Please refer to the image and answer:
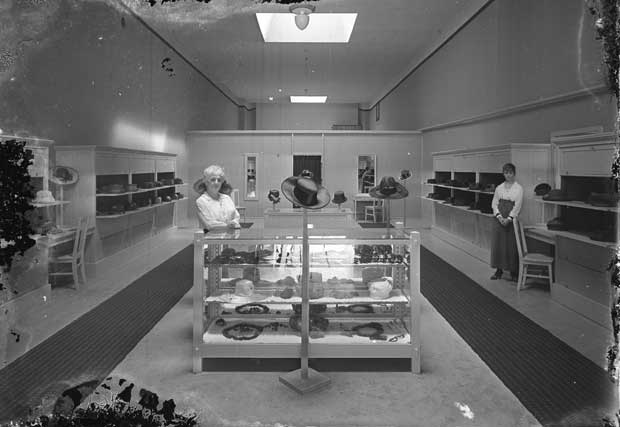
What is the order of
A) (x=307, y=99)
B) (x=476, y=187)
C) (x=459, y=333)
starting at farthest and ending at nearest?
(x=459, y=333) < (x=476, y=187) < (x=307, y=99)

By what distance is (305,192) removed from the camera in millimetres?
2578

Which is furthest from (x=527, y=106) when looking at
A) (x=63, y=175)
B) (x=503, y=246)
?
(x=63, y=175)

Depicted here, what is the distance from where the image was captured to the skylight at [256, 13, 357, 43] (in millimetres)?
2773

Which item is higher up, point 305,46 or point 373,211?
point 305,46

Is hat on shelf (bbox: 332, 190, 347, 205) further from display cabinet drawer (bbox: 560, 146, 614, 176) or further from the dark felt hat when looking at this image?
display cabinet drawer (bbox: 560, 146, 614, 176)

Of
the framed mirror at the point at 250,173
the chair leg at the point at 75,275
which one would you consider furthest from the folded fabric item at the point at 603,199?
the chair leg at the point at 75,275

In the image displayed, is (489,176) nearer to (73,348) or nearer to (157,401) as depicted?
(157,401)

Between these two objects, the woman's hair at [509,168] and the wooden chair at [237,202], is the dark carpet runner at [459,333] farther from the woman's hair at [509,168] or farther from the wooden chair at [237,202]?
the woman's hair at [509,168]

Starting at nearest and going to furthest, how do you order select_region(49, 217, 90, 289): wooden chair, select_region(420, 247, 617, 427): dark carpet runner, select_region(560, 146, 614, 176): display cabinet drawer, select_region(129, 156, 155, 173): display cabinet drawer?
select_region(420, 247, 617, 427): dark carpet runner, select_region(560, 146, 614, 176): display cabinet drawer, select_region(49, 217, 90, 289): wooden chair, select_region(129, 156, 155, 173): display cabinet drawer

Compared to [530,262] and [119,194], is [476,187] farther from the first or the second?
[119,194]

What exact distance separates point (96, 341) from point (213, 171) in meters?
1.30

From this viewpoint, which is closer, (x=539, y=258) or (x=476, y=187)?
(x=539, y=258)

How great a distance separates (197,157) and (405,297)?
5.51 ft

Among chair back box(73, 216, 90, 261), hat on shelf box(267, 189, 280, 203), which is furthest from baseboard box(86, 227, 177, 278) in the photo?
hat on shelf box(267, 189, 280, 203)
